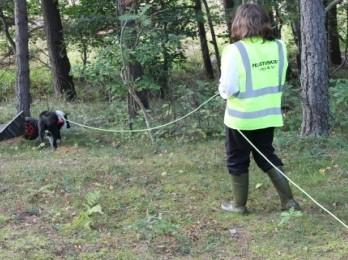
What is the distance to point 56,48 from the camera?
16.0 metres

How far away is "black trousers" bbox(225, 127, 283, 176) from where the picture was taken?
5.36 metres

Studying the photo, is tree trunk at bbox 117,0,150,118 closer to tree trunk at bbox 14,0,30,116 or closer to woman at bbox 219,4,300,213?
tree trunk at bbox 14,0,30,116

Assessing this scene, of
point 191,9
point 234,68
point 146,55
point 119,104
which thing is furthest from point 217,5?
point 234,68

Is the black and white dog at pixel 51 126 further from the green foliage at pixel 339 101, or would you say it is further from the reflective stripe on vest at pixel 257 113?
the reflective stripe on vest at pixel 257 113

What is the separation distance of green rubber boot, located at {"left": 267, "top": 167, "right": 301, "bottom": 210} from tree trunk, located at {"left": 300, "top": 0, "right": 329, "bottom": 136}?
271 cm

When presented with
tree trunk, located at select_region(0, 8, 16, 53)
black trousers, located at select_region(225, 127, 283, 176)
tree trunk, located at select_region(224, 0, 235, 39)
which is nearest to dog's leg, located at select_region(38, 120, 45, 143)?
black trousers, located at select_region(225, 127, 283, 176)

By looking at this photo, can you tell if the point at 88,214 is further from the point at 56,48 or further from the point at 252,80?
the point at 56,48

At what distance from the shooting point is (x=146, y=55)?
884 cm

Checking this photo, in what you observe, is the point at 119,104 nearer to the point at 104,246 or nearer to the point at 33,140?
the point at 33,140

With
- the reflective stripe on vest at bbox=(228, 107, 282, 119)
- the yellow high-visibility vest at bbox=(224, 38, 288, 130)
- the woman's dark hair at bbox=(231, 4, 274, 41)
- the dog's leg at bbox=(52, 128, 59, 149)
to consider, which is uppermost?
the woman's dark hair at bbox=(231, 4, 274, 41)

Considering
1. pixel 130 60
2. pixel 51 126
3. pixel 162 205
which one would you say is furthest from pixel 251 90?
pixel 51 126

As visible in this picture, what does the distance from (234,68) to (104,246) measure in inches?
71.5

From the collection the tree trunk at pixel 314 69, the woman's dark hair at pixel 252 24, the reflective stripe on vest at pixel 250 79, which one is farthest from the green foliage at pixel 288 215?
the tree trunk at pixel 314 69

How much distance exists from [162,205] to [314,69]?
315cm
